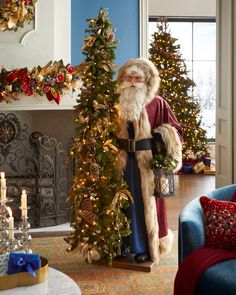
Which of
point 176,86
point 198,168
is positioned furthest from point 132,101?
point 198,168

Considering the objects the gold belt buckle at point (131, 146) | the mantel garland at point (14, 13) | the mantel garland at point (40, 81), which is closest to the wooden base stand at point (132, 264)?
the gold belt buckle at point (131, 146)

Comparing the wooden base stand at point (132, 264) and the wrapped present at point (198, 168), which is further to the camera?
the wrapped present at point (198, 168)

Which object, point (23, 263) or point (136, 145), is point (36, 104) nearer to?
point (136, 145)

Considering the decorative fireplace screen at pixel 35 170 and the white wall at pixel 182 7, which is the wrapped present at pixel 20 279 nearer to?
the decorative fireplace screen at pixel 35 170

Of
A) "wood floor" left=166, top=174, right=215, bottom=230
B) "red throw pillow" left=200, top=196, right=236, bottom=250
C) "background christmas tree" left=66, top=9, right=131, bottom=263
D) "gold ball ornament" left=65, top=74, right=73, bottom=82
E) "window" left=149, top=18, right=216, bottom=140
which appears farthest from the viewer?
"window" left=149, top=18, right=216, bottom=140

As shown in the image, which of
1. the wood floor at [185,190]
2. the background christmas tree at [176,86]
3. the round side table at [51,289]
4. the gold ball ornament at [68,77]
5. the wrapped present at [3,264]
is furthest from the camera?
the background christmas tree at [176,86]

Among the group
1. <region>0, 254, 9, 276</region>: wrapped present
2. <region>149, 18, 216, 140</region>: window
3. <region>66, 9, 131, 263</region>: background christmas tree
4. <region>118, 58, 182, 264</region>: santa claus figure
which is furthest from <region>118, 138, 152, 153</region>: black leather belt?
<region>149, 18, 216, 140</region>: window

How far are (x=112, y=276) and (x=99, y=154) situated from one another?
3.01 ft

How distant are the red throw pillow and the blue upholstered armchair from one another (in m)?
0.05

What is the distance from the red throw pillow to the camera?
3.72 metres

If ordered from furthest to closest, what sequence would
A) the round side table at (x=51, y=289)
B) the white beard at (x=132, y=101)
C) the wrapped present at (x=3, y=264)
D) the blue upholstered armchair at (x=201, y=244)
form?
the white beard at (x=132, y=101), the blue upholstered armchair at (x=201, y=244), the wrapped present at (x=3, y=264), the round side table at (x=51, y=289)

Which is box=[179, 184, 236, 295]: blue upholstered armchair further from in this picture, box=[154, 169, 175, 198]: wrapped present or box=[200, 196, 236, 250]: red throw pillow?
box=[154, 169, 175, 198]: wrapped present

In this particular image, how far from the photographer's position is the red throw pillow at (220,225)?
3.72 m

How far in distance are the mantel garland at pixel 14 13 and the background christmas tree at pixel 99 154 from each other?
43.1 inches
